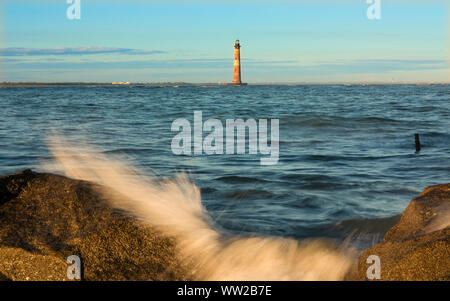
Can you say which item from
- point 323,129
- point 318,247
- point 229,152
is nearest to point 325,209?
point 318,247

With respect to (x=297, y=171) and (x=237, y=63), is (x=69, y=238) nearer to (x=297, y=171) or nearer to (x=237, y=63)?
(x=297, y=171)

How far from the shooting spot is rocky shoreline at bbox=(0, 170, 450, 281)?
117 inches

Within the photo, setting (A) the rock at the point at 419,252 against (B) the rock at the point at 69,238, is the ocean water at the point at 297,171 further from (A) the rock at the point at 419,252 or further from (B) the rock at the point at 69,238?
(B) the rock at the point at 69,238

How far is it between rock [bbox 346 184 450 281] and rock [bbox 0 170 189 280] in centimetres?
139

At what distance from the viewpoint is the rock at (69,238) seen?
10.5 feet

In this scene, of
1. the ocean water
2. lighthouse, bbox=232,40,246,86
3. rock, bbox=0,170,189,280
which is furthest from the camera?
lighthouse, bbox=232,40,246,86

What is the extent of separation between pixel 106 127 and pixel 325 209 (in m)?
13.4

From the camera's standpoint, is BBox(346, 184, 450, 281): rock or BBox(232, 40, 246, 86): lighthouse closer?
BBox(346, 184, 450, 281): rock

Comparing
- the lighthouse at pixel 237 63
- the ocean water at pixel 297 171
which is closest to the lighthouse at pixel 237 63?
the lighthouse at pixel 237 63

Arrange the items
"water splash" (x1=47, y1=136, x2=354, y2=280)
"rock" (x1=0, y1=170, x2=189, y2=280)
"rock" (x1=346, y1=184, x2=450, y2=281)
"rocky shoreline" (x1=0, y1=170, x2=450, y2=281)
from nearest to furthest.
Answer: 1. "rock" (x1=346, y1=184, x2=450, y2=281)
2. "rocky shoreline" (x1=0, y1=170, x2=450, y2=281)
3. "rock" (x1=0, y1=170, x2=189, y2=280)
4. "water splash" (x1=47, y1=136, x2=354, y2=280)

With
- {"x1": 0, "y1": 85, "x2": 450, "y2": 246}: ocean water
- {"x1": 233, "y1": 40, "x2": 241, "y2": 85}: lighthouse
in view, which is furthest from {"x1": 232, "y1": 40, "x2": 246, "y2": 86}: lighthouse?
{"x1": 0, "y1": 85, "x2": 450, "y2": 246}: ocean water

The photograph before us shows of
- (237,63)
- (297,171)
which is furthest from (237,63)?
(297,171)

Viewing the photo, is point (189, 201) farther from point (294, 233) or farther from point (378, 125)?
point (378, 125)

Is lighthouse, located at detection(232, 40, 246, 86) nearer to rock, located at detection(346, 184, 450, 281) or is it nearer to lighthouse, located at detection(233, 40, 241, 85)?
lighthouse, located at detection(233, 40, 241, 85)
